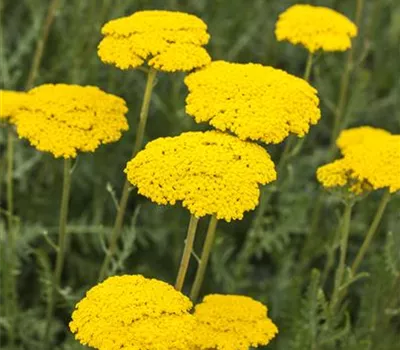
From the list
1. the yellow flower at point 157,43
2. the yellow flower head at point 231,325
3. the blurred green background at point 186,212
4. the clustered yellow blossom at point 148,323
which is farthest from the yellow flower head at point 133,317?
the blurred green background at point 186,212

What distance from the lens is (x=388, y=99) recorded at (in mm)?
3234

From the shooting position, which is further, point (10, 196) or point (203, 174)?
point (10, 196)

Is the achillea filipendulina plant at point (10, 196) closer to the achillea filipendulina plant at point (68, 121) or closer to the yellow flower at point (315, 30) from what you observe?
the achillea filipendulina plant at point (68, 121)

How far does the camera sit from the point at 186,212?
2949 mm

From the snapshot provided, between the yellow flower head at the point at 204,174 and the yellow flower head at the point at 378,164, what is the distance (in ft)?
0.88

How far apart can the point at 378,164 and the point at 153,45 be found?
0.54 meters

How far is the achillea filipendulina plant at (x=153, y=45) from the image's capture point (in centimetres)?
183

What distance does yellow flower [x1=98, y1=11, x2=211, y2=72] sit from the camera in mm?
1826

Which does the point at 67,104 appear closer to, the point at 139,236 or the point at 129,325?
the point at 129,325

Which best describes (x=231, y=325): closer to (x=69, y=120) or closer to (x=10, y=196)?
(x=69, y=120)

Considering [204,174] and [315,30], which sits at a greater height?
[315,30]

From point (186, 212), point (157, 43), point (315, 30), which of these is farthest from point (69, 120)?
point (186, 212)

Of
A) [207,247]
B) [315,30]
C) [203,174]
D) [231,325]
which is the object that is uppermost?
[315,30]

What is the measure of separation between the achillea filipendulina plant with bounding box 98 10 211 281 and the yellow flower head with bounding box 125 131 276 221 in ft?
0.69
